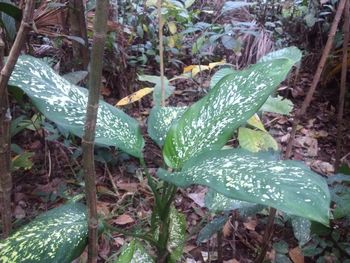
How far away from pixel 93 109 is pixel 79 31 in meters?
1.18

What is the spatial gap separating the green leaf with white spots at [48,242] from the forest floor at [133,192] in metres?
0.54

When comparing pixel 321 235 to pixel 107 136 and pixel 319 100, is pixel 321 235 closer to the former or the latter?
pixel 107 136

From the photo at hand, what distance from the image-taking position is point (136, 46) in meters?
2.15

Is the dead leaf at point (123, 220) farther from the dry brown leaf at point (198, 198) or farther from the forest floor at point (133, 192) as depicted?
the dry brown leaf at point (198, 198)

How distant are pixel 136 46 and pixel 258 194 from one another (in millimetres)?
1768

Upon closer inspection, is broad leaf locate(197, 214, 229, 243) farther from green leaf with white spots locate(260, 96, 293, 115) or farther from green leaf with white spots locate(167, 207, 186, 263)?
green leaf with white spots locate(260, 96, 293, 115)

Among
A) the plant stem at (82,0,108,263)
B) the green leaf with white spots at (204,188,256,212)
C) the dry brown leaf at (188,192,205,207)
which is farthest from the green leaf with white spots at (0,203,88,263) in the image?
the dry brown leaf at (188,192,205,207)

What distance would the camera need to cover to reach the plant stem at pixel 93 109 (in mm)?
405

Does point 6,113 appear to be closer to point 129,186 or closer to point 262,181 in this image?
point 262,181

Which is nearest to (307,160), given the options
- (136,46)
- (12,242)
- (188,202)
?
Result: (188,202)

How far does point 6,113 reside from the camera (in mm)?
659

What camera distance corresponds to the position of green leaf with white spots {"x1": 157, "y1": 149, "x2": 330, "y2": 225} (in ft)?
1.58

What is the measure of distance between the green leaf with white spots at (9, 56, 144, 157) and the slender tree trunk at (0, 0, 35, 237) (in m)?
0.05

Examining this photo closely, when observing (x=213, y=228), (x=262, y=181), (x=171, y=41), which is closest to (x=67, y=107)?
(x=262, y=181)
